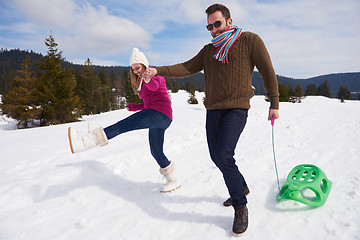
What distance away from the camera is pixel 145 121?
2865mm

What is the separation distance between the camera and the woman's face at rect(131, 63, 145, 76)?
2812mm

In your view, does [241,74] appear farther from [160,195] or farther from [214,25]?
[160,195]

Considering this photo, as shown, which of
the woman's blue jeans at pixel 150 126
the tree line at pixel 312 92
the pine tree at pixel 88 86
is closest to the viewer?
the woman's blue jeans at pixel 150 126

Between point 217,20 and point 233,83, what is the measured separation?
2.39 ft

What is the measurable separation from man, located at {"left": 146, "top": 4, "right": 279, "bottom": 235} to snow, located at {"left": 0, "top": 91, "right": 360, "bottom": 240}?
533 millimetres

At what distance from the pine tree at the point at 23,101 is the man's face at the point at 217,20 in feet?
68.7

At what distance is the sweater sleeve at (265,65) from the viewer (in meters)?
2.29

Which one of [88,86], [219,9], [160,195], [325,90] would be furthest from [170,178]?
[325,90]

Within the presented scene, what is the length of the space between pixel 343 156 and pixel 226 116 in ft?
11.1

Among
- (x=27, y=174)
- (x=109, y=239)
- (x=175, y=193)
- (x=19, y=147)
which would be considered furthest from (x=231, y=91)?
(x=19, y=147)

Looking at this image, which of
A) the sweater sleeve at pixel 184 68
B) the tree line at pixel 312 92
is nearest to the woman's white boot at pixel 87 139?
the sweater sleeve at pixel 184 68

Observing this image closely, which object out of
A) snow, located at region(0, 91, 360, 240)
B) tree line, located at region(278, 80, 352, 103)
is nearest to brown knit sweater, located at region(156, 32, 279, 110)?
snow, located at region(0, 91, 360, 240)

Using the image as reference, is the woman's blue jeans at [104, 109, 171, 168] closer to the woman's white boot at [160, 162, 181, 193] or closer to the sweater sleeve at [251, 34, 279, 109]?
the woman's white boot at [160, 162, 181, 193]

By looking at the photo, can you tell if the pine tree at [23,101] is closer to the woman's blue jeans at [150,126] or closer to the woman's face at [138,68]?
the woman's blue jeans at [150,126]
